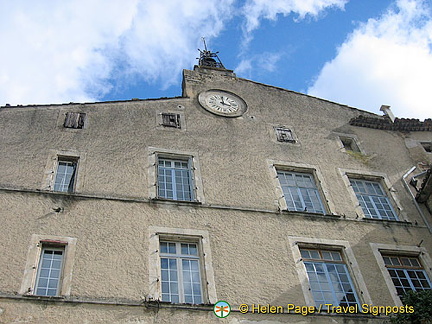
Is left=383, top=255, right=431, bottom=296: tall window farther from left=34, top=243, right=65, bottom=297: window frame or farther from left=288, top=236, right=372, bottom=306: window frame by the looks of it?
left=34, top=243, right=65, bottom=297: window frame

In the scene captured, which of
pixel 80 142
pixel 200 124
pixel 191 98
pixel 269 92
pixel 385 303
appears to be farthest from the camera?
pixel 269 92

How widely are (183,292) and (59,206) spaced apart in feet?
11.2

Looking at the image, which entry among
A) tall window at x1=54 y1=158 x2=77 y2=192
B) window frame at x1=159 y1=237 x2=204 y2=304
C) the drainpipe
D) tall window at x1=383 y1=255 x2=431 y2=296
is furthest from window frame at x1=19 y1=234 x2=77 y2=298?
the drainpipe

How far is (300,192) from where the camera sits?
14305 mm

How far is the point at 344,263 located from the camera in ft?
41.0

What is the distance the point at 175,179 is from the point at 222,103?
3961 millimetres

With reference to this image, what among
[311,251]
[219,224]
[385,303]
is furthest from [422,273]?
[219,224]

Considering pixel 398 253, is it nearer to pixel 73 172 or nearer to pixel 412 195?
pixel 412 195

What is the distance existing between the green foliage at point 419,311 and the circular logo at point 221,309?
11.2ft

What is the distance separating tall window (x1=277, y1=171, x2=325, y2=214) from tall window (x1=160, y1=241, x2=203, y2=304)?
3320mm

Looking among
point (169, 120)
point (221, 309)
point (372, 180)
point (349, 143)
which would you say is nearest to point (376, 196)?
point (372, 180)

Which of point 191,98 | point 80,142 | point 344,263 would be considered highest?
point 191,98

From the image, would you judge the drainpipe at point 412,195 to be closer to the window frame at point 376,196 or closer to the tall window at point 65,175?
the window frame at point 376,196

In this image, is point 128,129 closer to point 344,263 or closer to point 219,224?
point 219,224
